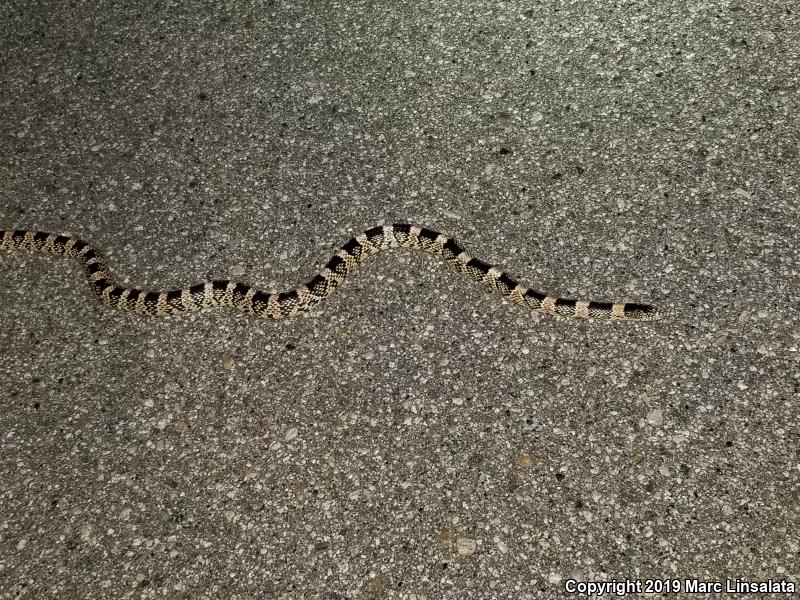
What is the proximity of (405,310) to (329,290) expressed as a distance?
73 cm

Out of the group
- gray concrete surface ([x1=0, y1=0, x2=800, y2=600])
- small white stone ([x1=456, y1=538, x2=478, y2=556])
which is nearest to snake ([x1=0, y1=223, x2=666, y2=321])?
gray concrete surface ([x1=0, y1=0, x2=800, y2=600])

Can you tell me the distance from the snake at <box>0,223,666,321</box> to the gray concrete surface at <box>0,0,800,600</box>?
129mm

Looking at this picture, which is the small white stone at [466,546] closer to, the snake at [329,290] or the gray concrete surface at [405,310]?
the gray concrete surface at [405,310]

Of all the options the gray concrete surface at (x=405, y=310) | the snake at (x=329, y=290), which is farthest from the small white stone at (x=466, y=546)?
the snake at (x=329, y=290)

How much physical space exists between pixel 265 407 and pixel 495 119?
3875mm

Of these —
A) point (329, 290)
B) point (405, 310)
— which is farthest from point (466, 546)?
point (329, 290)

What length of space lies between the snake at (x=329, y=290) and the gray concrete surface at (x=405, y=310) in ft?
0.42

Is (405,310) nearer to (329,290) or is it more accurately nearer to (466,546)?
(329,290)

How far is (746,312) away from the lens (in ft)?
19.4

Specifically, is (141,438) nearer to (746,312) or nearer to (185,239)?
(185,239)

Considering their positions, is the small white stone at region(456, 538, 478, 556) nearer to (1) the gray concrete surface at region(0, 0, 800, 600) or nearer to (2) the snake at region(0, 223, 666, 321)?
(1) the gray concrete surface at region(0, 0, 800, 600)

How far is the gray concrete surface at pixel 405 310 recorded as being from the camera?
5059 mm

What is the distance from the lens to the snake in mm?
6160

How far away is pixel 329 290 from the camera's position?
6.56 m
